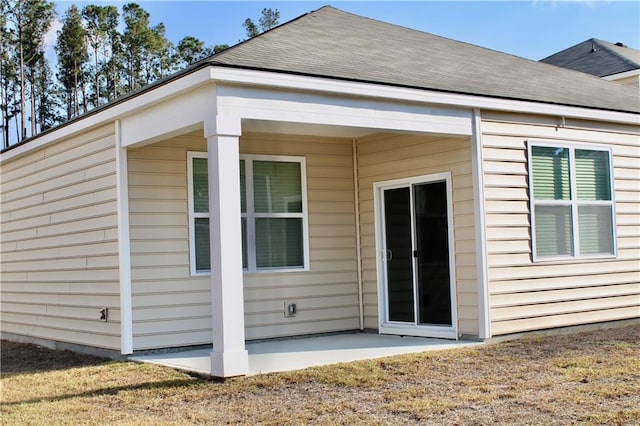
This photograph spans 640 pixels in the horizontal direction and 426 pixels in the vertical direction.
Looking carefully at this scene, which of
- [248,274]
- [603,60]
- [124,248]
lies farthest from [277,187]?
[603,60]

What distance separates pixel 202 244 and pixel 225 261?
8.46 ft

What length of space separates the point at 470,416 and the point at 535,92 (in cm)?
585

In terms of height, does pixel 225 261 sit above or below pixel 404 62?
below

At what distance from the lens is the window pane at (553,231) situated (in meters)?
9.59

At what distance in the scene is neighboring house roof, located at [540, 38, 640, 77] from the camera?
17.1 m

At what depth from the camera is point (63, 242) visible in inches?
411

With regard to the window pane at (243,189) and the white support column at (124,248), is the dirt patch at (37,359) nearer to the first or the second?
the white support column at (124,248)

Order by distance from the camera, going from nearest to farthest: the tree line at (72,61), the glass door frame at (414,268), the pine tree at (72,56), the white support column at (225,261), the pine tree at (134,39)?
the white support column at (225,261), the glass door frame at (414,268), the tree line at (72,61), the pine tree at (72,56), the pine tree at (134,39)

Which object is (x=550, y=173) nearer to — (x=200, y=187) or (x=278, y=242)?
(x=278, y=242)

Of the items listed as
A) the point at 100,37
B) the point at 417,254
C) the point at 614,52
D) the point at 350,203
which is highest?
the point at 100,37

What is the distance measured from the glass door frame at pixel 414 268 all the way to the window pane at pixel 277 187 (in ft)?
3.58

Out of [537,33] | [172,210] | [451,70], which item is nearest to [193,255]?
[172,210]

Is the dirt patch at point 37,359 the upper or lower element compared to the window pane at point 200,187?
lower

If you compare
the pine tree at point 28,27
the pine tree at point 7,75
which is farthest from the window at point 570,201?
the pine tree at point 28,27
